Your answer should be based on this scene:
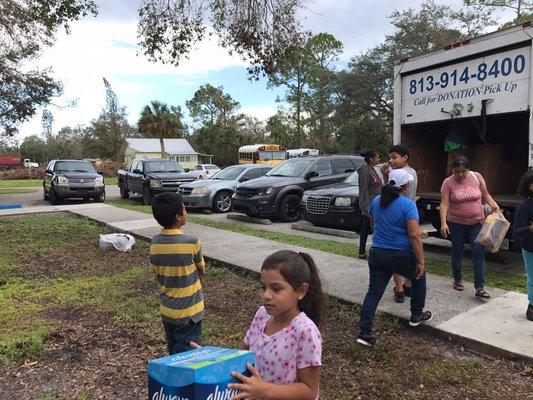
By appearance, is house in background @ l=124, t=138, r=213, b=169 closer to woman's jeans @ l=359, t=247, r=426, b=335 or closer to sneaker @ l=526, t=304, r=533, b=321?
sneaker @ l=526, t=304, r=533, b=321

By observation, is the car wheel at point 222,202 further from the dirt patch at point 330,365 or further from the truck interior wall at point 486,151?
the dirt patch at point 330,365

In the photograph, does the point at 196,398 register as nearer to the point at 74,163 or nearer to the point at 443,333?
the point at 443,333

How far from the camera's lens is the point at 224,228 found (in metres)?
10.9

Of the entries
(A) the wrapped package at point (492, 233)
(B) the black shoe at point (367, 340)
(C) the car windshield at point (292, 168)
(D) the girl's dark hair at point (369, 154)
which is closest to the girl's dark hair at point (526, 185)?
(A) the wrapped package at point (492, 233)

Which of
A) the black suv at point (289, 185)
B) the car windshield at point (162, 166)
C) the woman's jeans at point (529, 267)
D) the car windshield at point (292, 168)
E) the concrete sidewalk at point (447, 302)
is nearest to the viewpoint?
the concrete sidewalk at point (447, 302)

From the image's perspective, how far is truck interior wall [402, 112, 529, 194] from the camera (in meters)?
7.73

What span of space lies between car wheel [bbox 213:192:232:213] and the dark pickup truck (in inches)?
102

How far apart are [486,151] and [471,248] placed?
3.05 m

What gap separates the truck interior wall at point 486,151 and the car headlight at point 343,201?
189cm

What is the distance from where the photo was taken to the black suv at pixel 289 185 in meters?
11.8

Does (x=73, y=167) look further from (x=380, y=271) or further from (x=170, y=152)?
(x=170, y=152)

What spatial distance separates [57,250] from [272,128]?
54381 millimetres

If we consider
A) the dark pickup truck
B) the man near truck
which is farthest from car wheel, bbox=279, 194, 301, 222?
the man near truck

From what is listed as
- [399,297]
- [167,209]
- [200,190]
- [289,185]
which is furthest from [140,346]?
[200,190]
